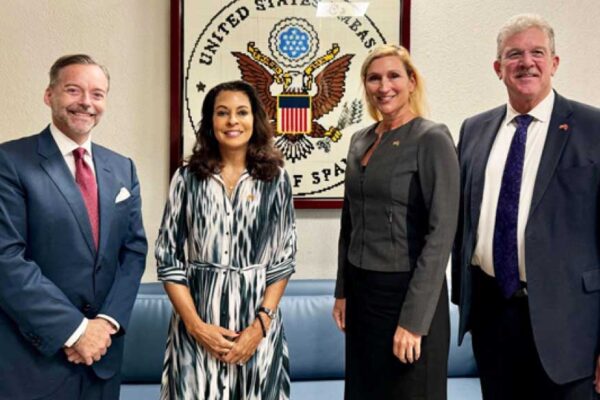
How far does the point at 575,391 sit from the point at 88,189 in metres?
1.55

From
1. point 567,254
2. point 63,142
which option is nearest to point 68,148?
point 63,142

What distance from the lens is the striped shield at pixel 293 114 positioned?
2.81m

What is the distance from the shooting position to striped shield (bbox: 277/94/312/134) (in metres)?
2.81

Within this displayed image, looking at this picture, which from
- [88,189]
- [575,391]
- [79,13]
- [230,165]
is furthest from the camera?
[79,13]

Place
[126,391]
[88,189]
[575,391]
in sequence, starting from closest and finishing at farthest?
[575,391] < [88,189] < [126,391]

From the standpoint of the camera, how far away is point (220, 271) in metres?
1.74

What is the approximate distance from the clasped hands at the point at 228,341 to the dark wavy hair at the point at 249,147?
48 cm

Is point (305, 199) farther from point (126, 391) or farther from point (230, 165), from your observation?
point (126, 391)

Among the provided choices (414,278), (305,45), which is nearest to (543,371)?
(414,278)

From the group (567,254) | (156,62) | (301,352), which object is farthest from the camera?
(156,62)

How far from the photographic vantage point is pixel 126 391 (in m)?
2.39

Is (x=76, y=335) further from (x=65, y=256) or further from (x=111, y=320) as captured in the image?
(x=65, y=256)

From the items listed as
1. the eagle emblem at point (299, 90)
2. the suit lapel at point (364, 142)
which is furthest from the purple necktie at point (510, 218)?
the eagle emblem at point (299, 90)

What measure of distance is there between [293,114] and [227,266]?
1269 mm
